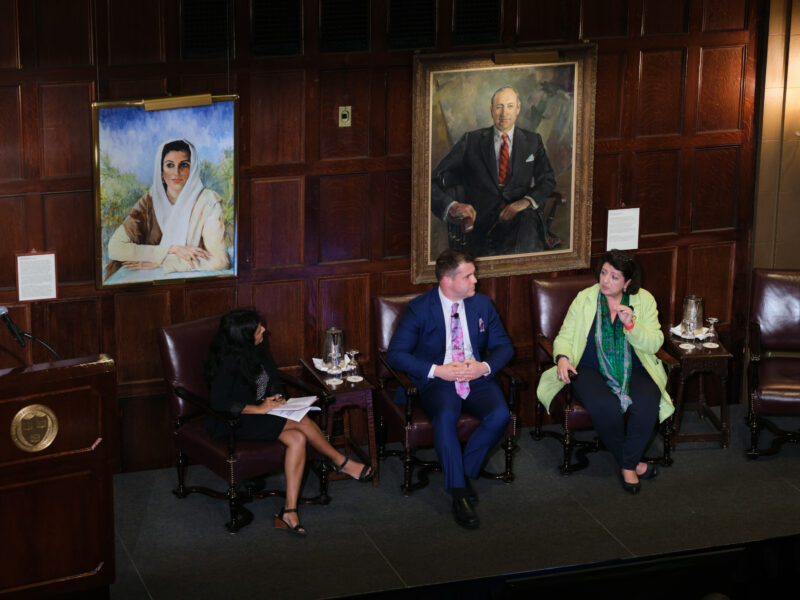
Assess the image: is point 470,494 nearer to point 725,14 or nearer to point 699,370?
point 699,370

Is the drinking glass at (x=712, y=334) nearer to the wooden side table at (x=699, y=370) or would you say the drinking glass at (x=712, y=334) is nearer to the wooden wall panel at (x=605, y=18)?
the wooden side table at (x=699, y=370)

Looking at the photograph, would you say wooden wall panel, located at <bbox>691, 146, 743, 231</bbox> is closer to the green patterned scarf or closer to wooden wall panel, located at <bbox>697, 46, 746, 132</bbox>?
wooden wall panel, located at <bbox>697, 46, 746, 132</bbox>

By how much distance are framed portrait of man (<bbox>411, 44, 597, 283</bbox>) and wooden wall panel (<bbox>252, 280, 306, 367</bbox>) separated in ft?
2.27

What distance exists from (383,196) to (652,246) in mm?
1801

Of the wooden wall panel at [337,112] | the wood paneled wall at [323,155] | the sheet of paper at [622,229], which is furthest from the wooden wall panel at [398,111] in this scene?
the sheet of paper at [622,229]

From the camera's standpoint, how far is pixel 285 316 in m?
6.62

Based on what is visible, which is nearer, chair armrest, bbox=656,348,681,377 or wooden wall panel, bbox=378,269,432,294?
chair armrest, bbox=656,348,681,377

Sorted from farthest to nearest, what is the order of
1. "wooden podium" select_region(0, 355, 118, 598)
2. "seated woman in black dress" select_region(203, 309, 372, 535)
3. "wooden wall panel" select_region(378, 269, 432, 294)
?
1. "wooden wall panel" select_region(378, 269, 432, 294)
2. "seated woman in black dress" select_region(203, 309, 372, 535)
3. "wooden podium" select_region(0, 355, 118, 598)

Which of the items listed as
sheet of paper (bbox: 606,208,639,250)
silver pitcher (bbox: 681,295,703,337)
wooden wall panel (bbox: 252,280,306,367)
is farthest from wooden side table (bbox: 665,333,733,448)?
wooden wall panel (bbox: 252,280,306,367)

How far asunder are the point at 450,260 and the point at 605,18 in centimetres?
180

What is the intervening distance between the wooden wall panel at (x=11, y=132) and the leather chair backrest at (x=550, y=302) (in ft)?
9.71

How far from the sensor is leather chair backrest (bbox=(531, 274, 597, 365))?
6859 mm

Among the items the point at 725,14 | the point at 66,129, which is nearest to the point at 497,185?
the point at 725,14

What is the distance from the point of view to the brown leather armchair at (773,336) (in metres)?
6.79
